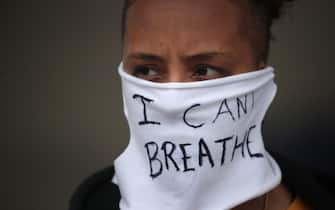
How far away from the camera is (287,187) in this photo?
1211 mm

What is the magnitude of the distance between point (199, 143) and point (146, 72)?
6.6 inches

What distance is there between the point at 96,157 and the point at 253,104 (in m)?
0.61

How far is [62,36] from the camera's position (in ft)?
4.75

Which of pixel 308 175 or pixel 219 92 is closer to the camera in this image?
pixel 219 92

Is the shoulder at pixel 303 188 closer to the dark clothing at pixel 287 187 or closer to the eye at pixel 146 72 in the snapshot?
the dark clothing at pixel 287 187

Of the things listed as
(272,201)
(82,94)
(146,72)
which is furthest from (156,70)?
(82,94)

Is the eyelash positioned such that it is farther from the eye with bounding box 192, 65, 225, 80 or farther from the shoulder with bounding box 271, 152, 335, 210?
the shoulder with bounding box 271, 152, 335, 210

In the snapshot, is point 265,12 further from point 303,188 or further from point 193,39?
point 303,188

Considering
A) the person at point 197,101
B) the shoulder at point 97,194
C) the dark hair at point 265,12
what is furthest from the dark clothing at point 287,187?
the dark hair at point 265,12

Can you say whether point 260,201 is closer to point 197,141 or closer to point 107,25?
point 197,141

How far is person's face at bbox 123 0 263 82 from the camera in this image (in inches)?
38.8

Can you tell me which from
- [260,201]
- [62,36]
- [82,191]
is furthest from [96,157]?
[260,201]

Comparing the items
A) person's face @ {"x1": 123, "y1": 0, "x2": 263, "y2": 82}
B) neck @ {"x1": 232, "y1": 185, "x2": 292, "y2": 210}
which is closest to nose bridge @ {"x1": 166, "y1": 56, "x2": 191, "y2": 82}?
person's face @ {"x1": 123, "y1": 0, "x2": 263, "y2": 82}

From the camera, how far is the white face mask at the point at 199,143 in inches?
39.0
